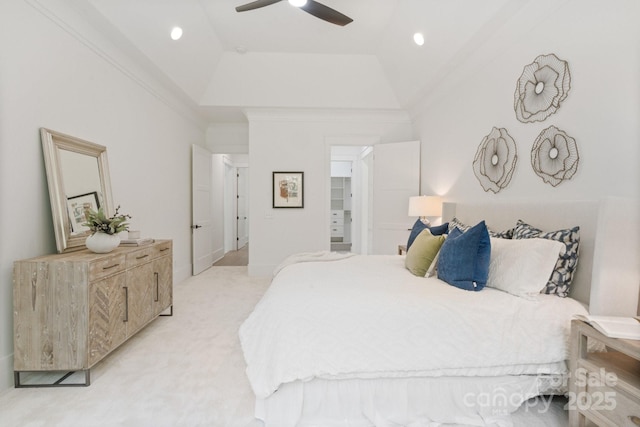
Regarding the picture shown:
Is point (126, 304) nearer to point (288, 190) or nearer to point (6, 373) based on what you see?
point (6, 373)

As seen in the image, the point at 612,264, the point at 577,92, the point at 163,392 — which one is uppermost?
the point at 577,92

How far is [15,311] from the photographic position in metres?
1.88

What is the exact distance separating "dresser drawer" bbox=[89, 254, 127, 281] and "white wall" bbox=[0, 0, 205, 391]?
0.49m

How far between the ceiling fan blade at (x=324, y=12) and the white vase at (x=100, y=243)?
2.44m

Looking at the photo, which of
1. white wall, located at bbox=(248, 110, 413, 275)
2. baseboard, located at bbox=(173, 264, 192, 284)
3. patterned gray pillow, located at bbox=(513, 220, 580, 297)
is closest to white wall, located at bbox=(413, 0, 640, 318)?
patterned gray pillow, located at bbox=(513, 220, 580, 297)

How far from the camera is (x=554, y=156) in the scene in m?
2.19

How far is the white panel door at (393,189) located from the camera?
467cm

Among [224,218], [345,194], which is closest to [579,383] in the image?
[224,218]

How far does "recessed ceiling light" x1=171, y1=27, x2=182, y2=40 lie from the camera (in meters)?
3.31

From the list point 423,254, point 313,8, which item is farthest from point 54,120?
point 423,254

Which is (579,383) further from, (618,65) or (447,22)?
(447,22)

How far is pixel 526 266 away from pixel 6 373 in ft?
10.7

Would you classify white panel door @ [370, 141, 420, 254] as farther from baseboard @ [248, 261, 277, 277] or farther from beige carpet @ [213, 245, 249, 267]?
beige carpet @ [213, 245, 249, 267]

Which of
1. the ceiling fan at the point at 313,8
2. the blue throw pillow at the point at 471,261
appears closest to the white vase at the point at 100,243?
the ceiling fan at the point at 313,8
